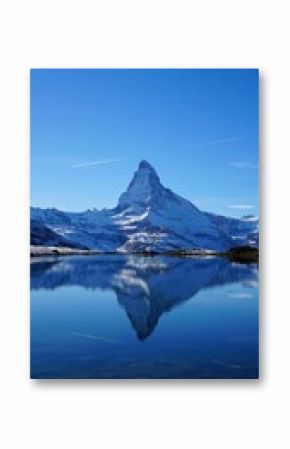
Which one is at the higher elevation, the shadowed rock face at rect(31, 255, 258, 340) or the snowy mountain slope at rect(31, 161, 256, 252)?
the snowy mountain slope at rect(31, 161, 256, 252)

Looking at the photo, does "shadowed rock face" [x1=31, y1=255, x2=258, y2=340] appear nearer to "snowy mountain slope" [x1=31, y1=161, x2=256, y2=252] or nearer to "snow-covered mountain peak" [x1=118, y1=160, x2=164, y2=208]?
"snowy mountain slope" [x1=31, y1=161, x2=256, y2=252]

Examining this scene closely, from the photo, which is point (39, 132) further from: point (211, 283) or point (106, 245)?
point (211, 283)

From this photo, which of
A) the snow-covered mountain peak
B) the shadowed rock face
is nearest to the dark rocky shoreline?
the shadowed rock face

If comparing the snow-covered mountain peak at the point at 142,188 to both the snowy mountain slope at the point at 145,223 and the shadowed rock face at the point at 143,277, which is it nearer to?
the snowy mountain slope at the point at 145,223

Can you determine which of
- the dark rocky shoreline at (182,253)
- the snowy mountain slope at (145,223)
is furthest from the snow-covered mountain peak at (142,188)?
the dark rocky shoreline at (182,253)

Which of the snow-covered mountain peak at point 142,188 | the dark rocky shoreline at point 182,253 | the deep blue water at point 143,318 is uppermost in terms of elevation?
the snow-covered mountain peak at point 142,188

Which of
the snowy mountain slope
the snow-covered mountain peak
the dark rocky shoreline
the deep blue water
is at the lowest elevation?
the deep blue water
